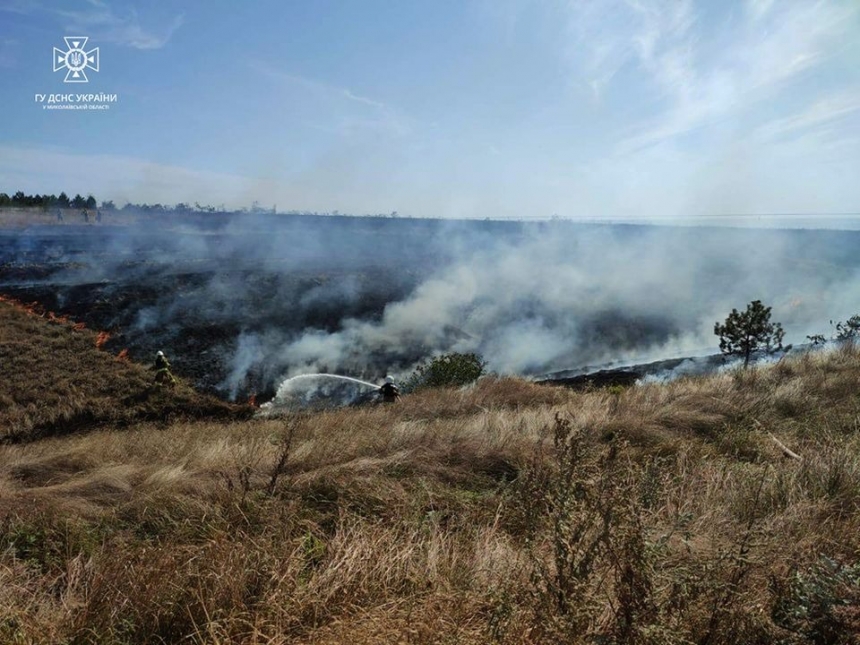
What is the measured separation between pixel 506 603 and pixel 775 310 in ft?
186

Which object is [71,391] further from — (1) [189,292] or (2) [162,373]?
(1) [189,292]

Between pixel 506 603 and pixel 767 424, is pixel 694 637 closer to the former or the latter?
pixel 506 603

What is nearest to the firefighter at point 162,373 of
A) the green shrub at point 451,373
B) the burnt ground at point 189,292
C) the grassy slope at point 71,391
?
the grassy slope at point 71,391

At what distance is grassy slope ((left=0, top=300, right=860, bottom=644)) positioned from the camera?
1929mm

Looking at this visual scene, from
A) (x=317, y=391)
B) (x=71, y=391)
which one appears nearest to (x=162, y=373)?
(x=71, y=391)

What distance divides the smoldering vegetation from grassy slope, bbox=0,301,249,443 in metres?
1.67

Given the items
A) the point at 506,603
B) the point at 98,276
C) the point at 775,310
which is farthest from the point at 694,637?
the point at 775,310

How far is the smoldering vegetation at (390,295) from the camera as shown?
2405cm

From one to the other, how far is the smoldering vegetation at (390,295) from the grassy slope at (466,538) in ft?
53.6

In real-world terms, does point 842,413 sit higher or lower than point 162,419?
higher

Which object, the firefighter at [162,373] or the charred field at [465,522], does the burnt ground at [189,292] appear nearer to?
the firefighter at [162,373]

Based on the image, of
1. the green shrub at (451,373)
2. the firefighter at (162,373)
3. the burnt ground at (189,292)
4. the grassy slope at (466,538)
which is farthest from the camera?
the burnt ground at (189,292)

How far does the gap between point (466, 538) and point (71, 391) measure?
19.9 meters

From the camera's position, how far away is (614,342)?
31922 millimetres
